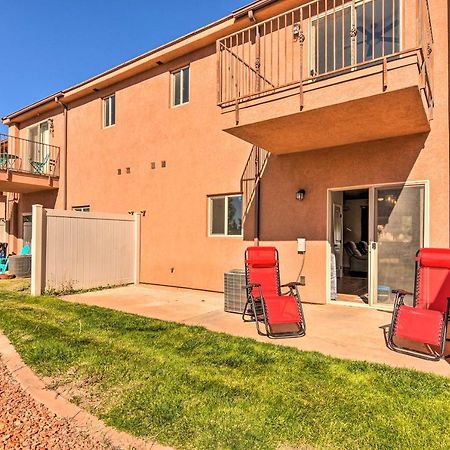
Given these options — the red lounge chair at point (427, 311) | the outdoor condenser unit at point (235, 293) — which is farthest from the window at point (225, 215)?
the red lounge chair at point (427, 311)

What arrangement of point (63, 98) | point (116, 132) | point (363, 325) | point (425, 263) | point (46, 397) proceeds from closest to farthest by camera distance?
point (46, 397)
point (425, 263)
point (363, 325)
point (116, 132)
point (63, 98)

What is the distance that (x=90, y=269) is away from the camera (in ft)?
30.7

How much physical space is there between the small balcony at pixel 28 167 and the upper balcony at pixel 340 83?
8.97 meters

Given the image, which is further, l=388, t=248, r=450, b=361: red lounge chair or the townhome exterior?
the townhome exterior

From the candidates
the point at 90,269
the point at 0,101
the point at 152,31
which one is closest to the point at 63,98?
the point at 152,31

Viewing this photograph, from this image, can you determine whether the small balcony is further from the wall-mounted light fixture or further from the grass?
the wall-mounted light fixture

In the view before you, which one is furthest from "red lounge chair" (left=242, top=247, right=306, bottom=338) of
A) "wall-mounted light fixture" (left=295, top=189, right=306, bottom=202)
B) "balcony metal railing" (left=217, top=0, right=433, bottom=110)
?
"balcony metal railing" (left=217, top=0, right=433, bottom=110)

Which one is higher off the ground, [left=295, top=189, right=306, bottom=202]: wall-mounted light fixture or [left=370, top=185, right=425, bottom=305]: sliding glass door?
[left=295, top=189, right=306, bottom=202]: wall-mounted light fixture

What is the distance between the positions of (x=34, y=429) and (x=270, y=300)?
11.2 ft

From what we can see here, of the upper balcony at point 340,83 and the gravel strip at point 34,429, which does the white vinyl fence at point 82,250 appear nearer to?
the upper balcony at point 340,83

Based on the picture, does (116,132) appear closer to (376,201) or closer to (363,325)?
(376,201)

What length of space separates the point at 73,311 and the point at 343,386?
517 centimetres

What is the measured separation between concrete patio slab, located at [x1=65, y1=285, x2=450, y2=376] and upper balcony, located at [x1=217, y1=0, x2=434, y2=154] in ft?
11.0

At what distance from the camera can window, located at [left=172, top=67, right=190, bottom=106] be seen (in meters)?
9.99
